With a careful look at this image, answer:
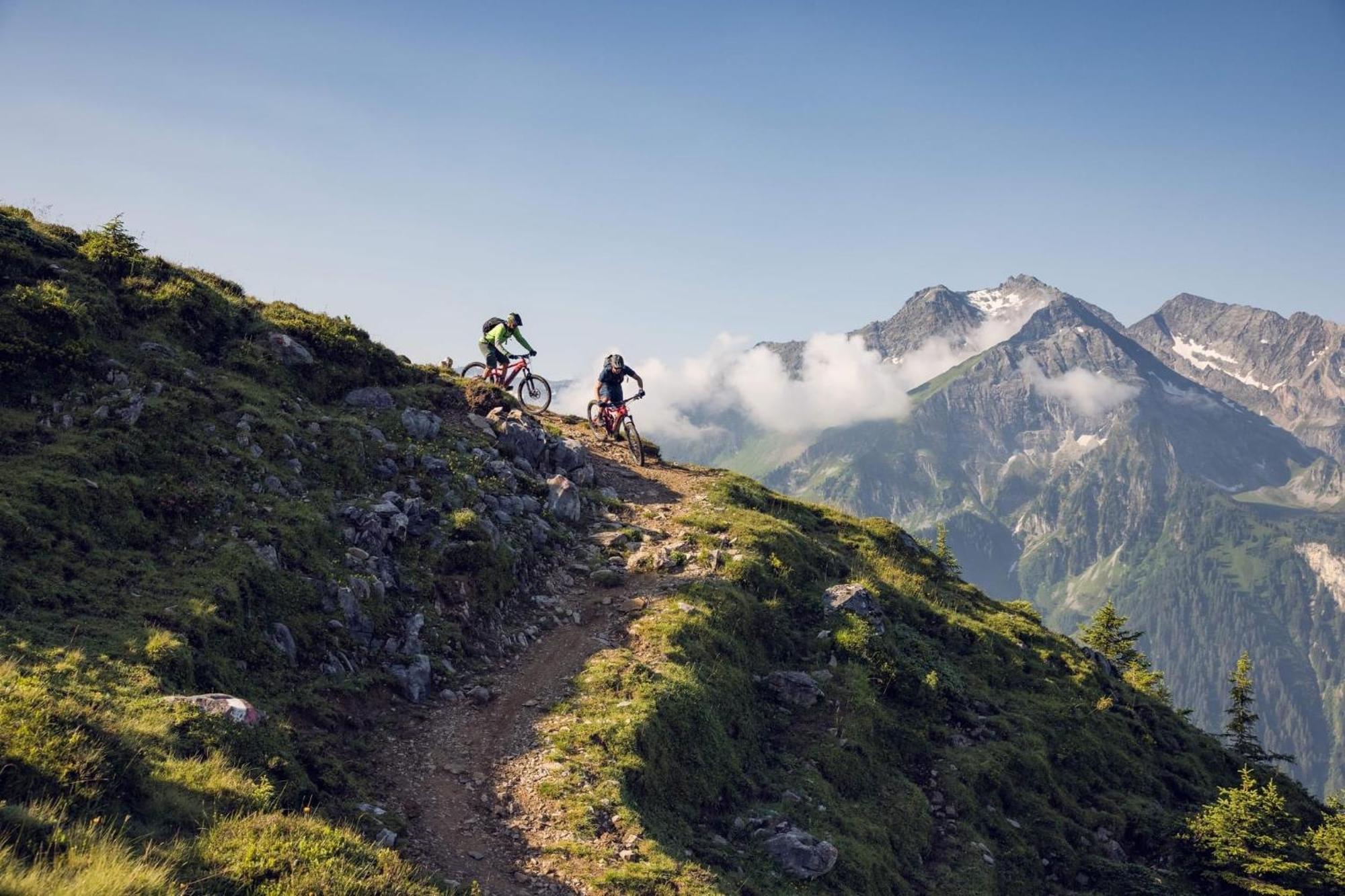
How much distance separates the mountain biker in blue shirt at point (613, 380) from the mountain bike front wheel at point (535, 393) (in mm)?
2622

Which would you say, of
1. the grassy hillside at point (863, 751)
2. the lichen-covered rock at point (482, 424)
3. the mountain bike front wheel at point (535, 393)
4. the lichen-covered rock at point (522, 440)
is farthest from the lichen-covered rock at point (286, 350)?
the grassy hillside at point (863, 751)

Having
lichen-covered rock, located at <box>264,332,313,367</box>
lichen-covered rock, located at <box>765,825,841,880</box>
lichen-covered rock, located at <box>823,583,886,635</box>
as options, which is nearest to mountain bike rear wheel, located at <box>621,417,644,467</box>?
lichen-covered rock, located at <box>823,583,886,635</box>

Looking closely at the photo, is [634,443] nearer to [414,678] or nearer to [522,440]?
[522,440]

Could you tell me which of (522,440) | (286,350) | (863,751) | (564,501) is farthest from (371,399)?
(863,751)

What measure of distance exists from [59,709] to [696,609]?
617 inches

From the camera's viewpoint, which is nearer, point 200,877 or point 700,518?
point 200,877

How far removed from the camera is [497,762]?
15875mm

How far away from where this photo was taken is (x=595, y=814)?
1469 centimetres

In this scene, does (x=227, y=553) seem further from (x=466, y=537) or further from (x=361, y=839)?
(x=361, y=839)

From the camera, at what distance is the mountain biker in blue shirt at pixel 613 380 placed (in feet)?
116

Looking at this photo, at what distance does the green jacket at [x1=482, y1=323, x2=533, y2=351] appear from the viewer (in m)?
35.6

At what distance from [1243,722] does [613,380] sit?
37271mm

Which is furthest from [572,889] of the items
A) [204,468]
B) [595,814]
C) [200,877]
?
[204,468]

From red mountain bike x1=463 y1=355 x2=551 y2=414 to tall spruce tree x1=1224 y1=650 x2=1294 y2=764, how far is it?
35.7 meters
